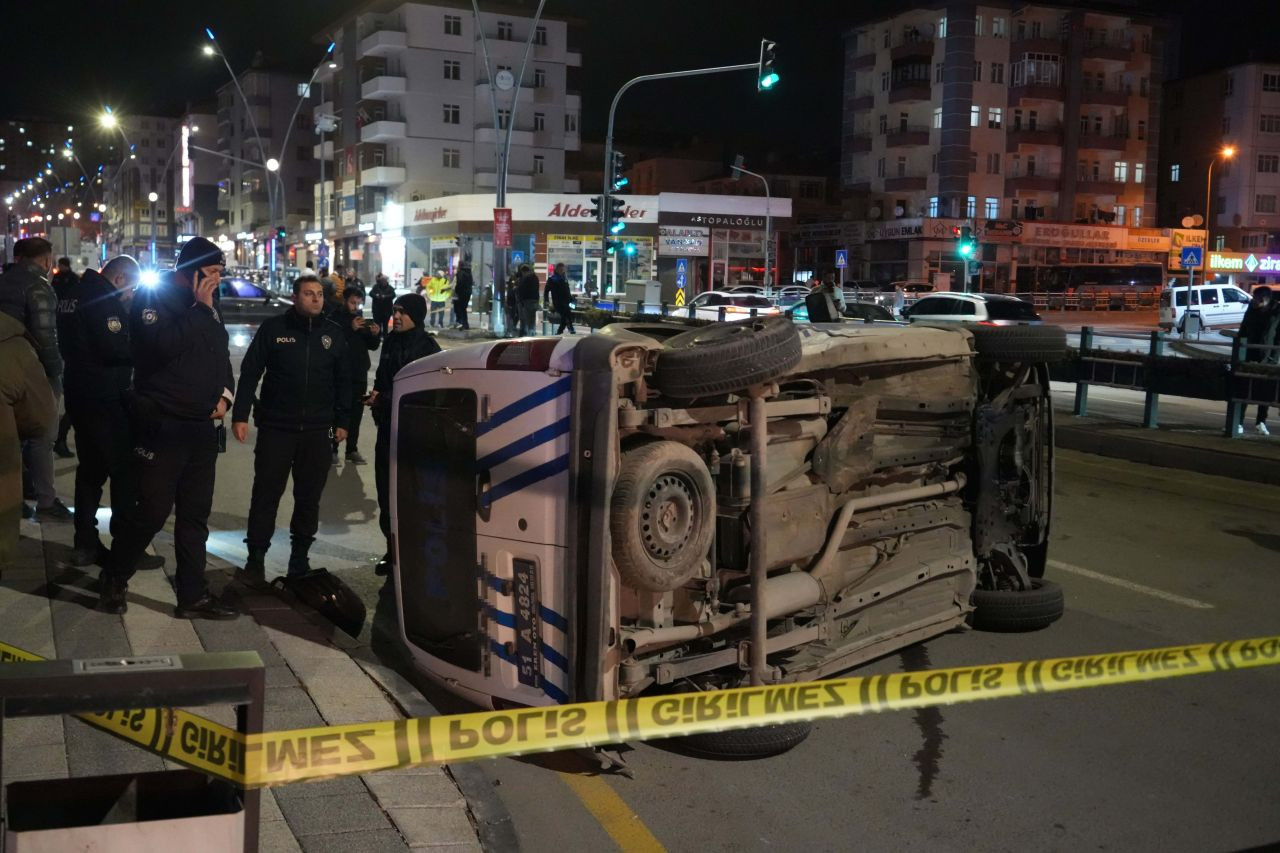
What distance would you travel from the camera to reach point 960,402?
618 cm

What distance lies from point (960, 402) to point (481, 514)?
272cm

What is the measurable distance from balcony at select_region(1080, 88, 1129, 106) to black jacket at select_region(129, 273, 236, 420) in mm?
71648

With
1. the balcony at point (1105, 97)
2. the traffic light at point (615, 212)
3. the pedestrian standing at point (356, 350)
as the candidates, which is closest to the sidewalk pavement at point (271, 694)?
the pedestrian standing at point (356, 350)

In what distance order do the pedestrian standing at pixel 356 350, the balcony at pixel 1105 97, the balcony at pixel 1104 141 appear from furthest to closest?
1. the balcony at pixel 1104 141
2. the balcony at pixel 1105 97
3. the pedestrian standing at pixel 356 350

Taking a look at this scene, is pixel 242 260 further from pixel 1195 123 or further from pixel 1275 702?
pixel 1275 702

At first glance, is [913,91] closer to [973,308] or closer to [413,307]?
[973,308]

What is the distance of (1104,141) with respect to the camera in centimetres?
7056

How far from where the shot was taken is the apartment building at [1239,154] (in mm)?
74875

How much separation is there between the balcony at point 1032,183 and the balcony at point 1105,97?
4.70 m

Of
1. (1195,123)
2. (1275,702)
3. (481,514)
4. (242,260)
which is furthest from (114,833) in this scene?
(242,260)

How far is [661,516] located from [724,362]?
2.02 feet

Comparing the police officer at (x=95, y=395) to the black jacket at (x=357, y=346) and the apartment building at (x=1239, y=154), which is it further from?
the apartment building at (x=1239, y=154)

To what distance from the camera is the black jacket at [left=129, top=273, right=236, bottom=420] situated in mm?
5910

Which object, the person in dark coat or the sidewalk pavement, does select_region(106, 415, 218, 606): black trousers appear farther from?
the person in dark coat
